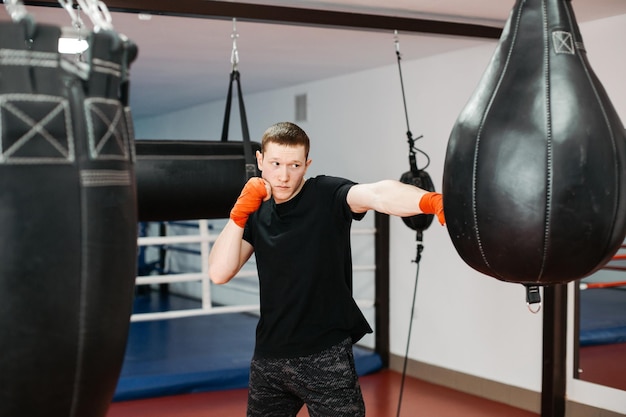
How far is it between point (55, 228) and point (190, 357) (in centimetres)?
517

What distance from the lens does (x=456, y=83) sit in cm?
572

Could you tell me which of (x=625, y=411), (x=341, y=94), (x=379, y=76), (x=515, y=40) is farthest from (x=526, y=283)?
(x=341, y=94)

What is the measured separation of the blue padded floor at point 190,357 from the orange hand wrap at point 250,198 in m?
3.05

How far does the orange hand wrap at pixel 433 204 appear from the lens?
79.7 inches

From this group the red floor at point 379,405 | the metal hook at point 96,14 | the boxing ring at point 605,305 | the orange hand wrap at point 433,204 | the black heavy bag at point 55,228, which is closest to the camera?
the black heavy bag at point 55,228

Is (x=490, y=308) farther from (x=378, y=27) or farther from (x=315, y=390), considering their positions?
(x=315, y=390)

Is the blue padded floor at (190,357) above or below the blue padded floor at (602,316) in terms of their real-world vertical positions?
below

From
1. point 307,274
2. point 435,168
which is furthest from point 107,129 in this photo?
point 435,168

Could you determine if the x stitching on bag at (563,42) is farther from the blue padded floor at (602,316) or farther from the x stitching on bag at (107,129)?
the blue padded floor at (602,316)

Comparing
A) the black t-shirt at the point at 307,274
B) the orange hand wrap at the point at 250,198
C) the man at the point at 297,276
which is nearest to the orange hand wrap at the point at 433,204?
the man at the point at 297,276

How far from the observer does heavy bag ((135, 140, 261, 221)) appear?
331cm

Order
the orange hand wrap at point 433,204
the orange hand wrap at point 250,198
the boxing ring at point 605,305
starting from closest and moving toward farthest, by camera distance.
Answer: the orange hand wrap at point 433,204 < the orange hand wrap at point 250,198 < the boxing ring at point 605,305

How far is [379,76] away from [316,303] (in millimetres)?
4038

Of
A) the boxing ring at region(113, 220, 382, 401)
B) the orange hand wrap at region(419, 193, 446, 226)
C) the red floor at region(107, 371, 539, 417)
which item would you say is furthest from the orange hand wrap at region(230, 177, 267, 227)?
the red floor at region(107, 371, 539, 417)
